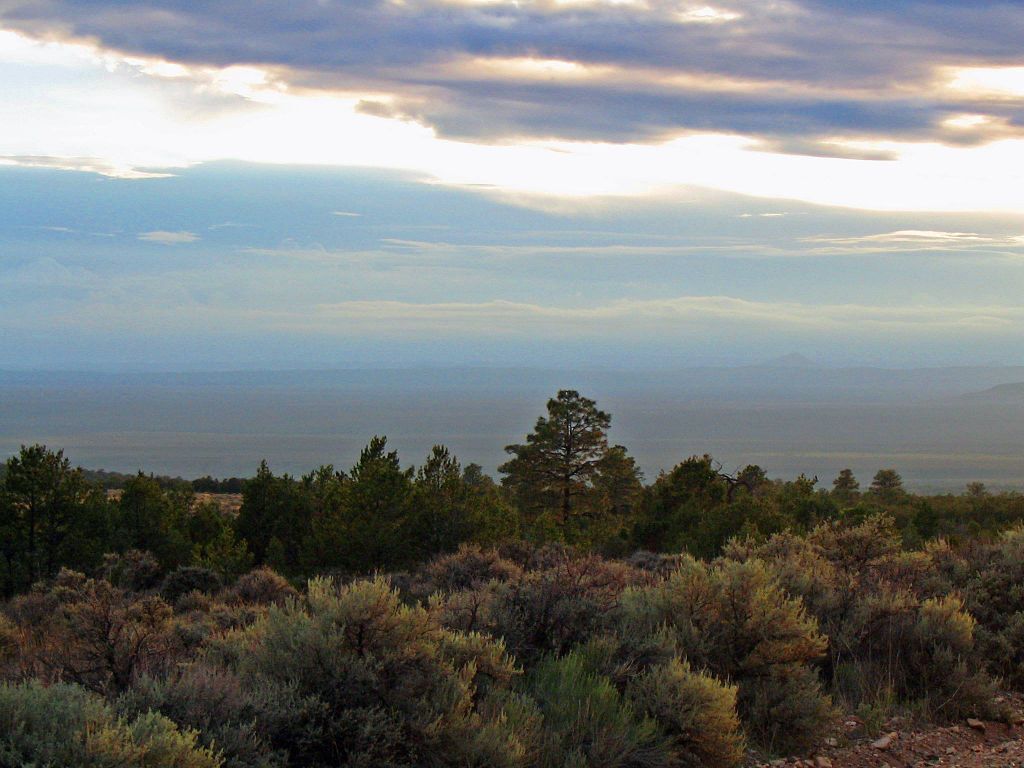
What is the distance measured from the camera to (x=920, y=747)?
22.7ft

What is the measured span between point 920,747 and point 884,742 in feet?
0.85

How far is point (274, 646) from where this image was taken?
5750mm

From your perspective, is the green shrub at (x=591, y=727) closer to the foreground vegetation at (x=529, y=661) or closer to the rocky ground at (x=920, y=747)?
the foreground vegetation at (x=529, y=661)

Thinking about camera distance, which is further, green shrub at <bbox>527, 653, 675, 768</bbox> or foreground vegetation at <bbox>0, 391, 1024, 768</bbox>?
green shrub at <bbox>527, 653, 675, 768</bbox>

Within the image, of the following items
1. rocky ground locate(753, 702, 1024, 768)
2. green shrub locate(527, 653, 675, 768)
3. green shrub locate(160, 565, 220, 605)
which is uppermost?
green shrub locate(527, 653, 675, 768)

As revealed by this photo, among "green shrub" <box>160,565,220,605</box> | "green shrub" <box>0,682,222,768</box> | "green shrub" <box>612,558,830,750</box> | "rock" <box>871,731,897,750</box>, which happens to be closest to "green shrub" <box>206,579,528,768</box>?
"green shrub" <box>0,682,222,768</box>

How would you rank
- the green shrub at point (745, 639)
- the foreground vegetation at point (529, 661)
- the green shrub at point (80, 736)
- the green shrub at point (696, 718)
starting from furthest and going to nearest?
the green shrub at point (745, 639), the green shrub at point (696, 718), the foreground vegetation at point (529, 661), the green shrub at point (80, 736)

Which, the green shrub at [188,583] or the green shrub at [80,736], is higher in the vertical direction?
the green shrub at [80,736]

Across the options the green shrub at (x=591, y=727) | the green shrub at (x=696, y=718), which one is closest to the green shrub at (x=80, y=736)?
the green shrub at (x=591, y=727)

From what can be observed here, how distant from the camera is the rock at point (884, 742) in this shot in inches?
270

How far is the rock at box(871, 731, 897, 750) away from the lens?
22.5 feet

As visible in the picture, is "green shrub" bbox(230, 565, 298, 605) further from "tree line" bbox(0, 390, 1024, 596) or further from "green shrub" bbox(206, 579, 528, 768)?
"green shrub" bbox(206, 579, 528, 768)

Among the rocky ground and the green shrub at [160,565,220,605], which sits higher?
the rocky ground

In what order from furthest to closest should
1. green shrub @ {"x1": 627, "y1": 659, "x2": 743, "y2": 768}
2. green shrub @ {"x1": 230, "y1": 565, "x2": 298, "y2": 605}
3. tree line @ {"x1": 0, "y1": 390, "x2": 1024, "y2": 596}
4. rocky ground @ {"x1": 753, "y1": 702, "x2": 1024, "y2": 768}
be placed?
1. tree line @ {"x1": 0, "y1": 390, "x2": 1024, "y2": 596}
2. green shrub @ {"x1": 230, "y1": 565, "x2": 298, "y2": 605}
3. rocky ground @ {"x1": 753, "y1": 702, "x2": 1024, "y2": 768}
4. green shrub @ {"x1": 627, "y1": 659, "x2": 743, "y2": 768}
